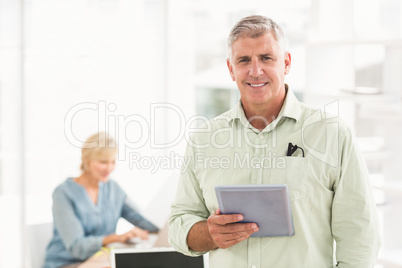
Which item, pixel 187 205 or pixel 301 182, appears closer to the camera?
pixel 301 182

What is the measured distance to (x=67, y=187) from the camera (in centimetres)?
329

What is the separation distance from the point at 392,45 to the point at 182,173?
1502mm

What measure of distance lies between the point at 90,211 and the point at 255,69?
2.10 m

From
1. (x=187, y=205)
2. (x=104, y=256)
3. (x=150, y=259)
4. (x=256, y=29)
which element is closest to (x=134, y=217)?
(x=104, y=256)

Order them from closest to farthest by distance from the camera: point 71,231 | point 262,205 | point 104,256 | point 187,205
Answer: point 262,205 < point 187,205 < point 104,256 < point 71,231

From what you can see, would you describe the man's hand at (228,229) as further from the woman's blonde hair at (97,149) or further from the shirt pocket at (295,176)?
the woman's blonde hair at (97,149)

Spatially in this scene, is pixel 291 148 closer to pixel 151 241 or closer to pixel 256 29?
pixel 256 29

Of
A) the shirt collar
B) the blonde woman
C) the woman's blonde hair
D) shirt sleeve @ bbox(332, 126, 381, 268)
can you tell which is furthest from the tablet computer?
the woman's blonde hair

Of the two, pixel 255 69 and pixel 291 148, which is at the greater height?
pixel 255 69

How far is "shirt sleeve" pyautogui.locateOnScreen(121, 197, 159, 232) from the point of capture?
11.7 ft

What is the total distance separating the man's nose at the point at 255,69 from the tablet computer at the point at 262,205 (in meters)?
0.33

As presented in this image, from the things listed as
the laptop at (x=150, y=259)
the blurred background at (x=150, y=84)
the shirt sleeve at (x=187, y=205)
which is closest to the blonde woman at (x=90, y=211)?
the blurred background at (x=150, y=84)

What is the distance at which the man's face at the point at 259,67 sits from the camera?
1.54 meters

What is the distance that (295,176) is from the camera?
5.03ft
